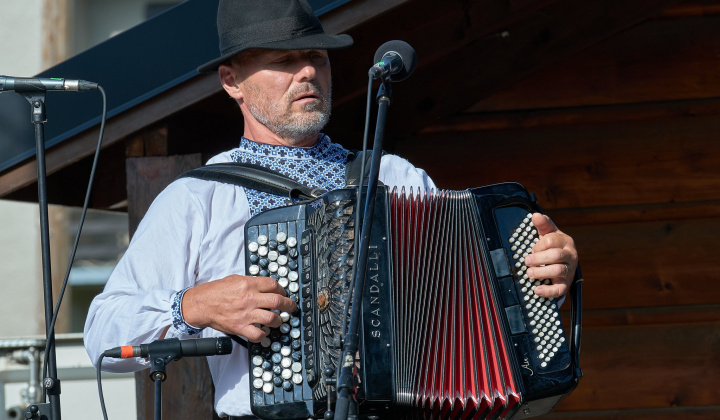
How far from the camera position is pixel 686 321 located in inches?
163

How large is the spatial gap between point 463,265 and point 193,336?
68 centimetres

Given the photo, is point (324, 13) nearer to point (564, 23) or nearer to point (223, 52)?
point (223, 52)

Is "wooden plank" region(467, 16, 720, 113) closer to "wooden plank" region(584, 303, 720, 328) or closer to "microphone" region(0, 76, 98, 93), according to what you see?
"wooden plank" region(584, 303, 720, 328)

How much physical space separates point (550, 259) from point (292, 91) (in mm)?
786

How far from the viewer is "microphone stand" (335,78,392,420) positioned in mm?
1874

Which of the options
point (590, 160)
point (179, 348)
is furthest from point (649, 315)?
point (179, 348)

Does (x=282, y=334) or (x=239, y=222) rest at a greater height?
(x=239, y=222)

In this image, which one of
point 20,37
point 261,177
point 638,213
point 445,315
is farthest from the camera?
point 20,37

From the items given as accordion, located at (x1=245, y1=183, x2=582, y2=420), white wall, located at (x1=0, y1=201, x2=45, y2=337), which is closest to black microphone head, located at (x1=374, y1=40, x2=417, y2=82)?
accordion, located at (x1=245, y1=183, x2=582, y2=420)

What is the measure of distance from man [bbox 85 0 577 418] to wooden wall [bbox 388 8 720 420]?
1508 mm

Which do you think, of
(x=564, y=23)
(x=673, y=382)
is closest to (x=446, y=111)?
(x=564, y=23)

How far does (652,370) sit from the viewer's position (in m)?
4.14

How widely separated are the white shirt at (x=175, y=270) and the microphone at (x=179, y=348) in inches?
7.3

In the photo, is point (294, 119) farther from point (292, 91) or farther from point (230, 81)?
point (230, 81)
